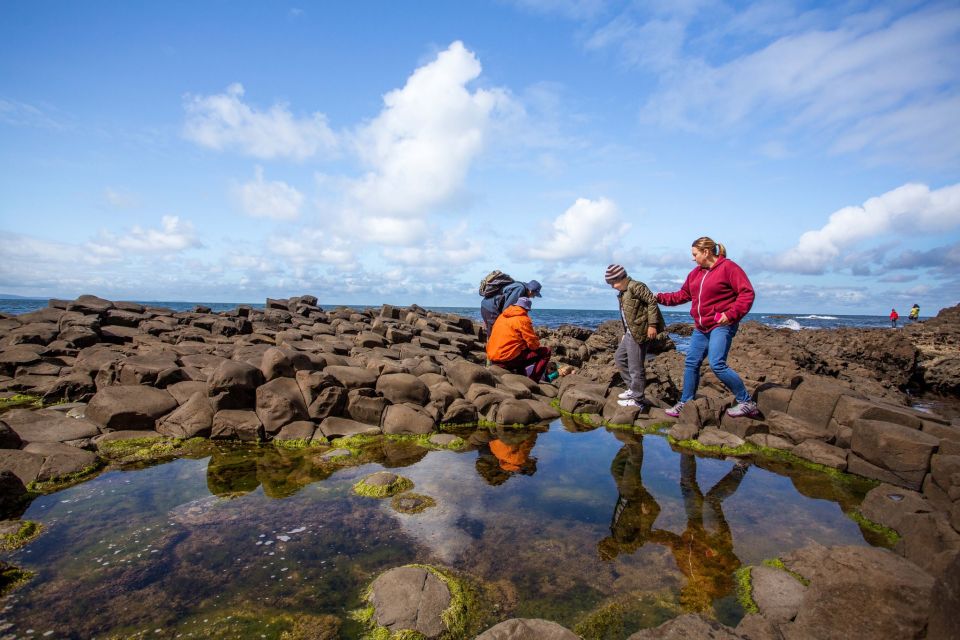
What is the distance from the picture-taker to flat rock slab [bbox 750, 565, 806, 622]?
136 inches

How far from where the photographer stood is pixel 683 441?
809 cm

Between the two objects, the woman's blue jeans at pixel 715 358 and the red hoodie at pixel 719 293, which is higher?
the red hoodie at pixel 719 293

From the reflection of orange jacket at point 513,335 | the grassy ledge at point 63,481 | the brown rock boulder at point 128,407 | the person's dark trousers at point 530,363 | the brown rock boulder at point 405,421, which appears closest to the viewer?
the grassy ledge at point 63,481

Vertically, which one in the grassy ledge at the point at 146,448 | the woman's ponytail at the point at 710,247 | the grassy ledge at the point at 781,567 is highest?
the woman's ponytail at the point at 710,247

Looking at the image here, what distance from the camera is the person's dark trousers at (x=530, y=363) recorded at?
11.9 meters

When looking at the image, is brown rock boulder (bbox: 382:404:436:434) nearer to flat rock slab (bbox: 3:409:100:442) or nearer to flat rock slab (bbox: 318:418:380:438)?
flat rock slab (bbox: 318:418:380:438)

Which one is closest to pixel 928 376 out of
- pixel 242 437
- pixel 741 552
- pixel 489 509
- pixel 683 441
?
pixel 683 441

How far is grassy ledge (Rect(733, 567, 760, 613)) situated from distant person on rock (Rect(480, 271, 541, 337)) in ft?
28.1

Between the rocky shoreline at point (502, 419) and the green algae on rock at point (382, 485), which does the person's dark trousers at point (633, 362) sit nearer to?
the rocky shoreline at point (502, 419)

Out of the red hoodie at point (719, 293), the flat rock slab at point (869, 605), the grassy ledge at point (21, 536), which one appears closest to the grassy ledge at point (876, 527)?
the flat rock slab at point (869, 605)

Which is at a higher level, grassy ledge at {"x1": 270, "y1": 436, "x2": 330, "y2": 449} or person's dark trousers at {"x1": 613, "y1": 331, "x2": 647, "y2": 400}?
person's dark trousers at {"x1": 613, "y1": 331, "x2": 647, "y2": 400}

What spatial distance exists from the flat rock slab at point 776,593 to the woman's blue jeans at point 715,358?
452 centimetres

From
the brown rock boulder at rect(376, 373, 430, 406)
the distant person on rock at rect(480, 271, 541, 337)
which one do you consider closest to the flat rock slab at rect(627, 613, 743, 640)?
the brown rock boulder at rect(376, 373, 430, 406)

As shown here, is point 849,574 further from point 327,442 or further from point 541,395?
point 541,395
